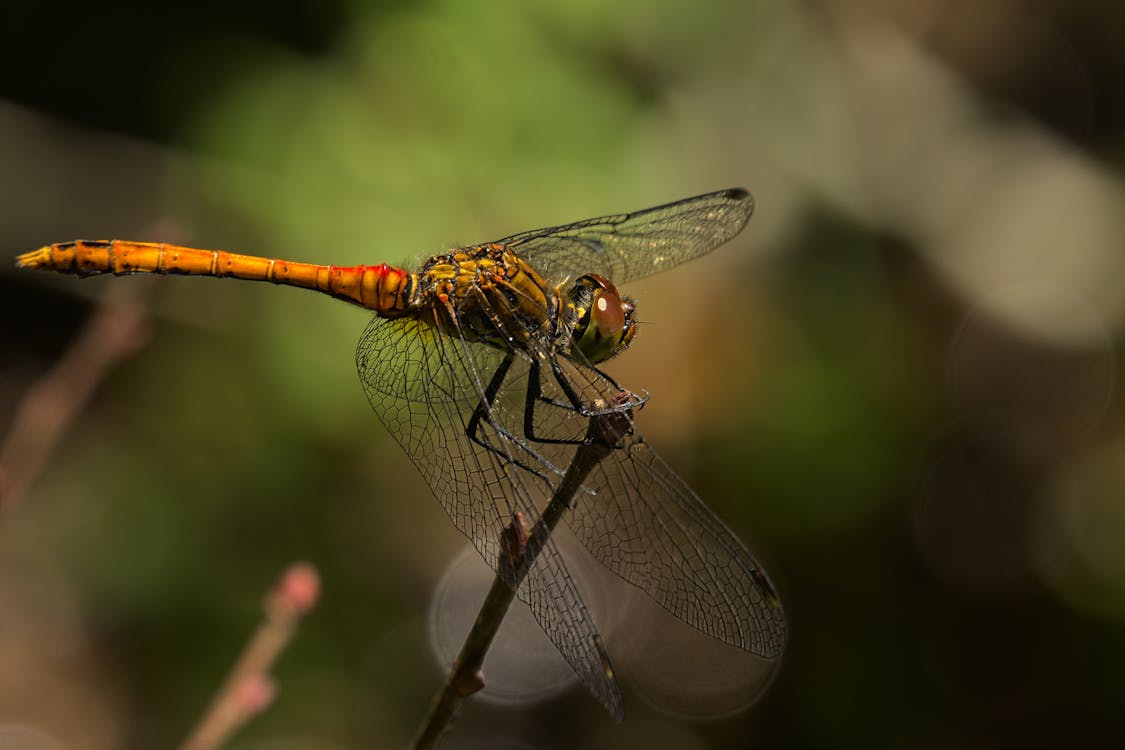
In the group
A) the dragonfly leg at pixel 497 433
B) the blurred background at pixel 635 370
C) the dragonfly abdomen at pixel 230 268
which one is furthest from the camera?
the blurred background at pixel 635 370

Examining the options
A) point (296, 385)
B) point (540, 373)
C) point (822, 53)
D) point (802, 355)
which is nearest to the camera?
point (540, 373)

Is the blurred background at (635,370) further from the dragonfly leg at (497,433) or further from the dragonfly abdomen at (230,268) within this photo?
the dragonfly leg at (497,433)

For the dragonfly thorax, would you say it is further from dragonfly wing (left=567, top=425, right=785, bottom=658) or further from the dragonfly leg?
dragonfly wing (left=567, top=425, right=785, bottom=658)

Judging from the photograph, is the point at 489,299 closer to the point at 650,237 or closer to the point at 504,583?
the point at 650,237

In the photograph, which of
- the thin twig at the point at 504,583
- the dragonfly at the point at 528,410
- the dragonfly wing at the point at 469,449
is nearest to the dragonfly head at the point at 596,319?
the dragonfly at the point at 528,410

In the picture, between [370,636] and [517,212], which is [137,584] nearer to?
[370,636]

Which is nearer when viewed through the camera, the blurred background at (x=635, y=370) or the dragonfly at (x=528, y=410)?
the dragonfly at (x=528, y=410)

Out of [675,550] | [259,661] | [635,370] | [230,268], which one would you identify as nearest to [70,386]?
[230,268]

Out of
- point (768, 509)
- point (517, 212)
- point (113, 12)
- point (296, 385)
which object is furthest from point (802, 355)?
point (113, 12)
